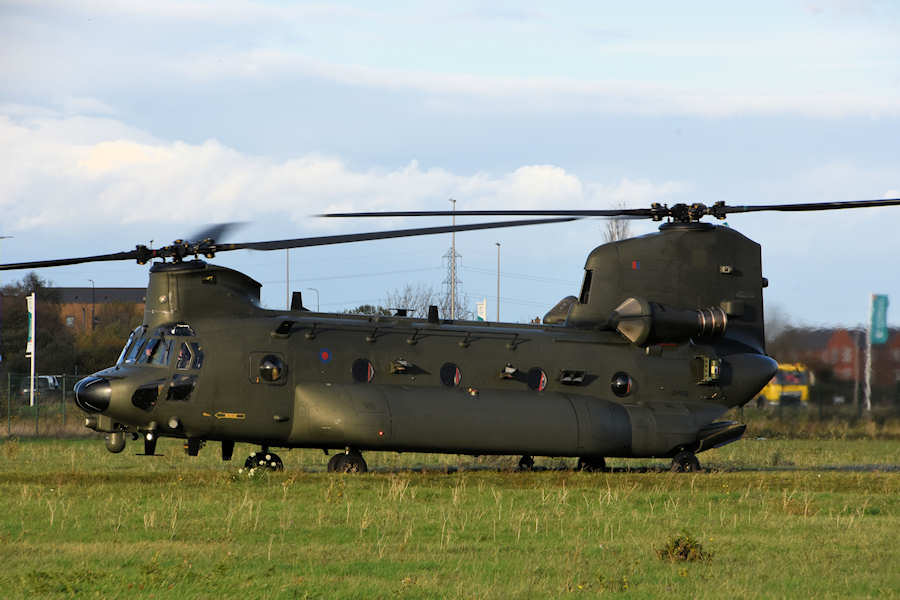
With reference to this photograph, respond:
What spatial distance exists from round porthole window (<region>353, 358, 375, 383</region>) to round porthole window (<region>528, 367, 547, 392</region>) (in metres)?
4.04

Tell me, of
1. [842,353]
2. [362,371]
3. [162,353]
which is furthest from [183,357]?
[842,353]

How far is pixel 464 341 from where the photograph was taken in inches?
1107

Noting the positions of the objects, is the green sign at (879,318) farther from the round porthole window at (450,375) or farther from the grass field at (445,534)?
the round porthole window at (450,375)

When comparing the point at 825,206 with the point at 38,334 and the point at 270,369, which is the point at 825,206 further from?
the point at 38,334

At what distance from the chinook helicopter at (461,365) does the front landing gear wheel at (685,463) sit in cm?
3

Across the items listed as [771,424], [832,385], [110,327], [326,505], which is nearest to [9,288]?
[110,327]

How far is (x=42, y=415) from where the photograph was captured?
55.4 metres

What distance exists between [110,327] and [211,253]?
9314cm

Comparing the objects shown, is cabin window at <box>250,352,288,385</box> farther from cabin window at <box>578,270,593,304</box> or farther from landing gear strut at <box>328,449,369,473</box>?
cabin window at <box>578,270,593,304</box>

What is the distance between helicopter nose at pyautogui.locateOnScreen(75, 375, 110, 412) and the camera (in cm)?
2539

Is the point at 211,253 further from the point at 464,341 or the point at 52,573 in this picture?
the point at 52,573

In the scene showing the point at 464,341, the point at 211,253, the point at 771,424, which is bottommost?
the point at 771,424

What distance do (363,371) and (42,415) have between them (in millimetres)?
33497

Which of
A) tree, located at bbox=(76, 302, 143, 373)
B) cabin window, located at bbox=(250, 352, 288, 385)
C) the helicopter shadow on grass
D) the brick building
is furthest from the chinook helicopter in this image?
tree, located at bbox=(76, 302, 143, 373)
